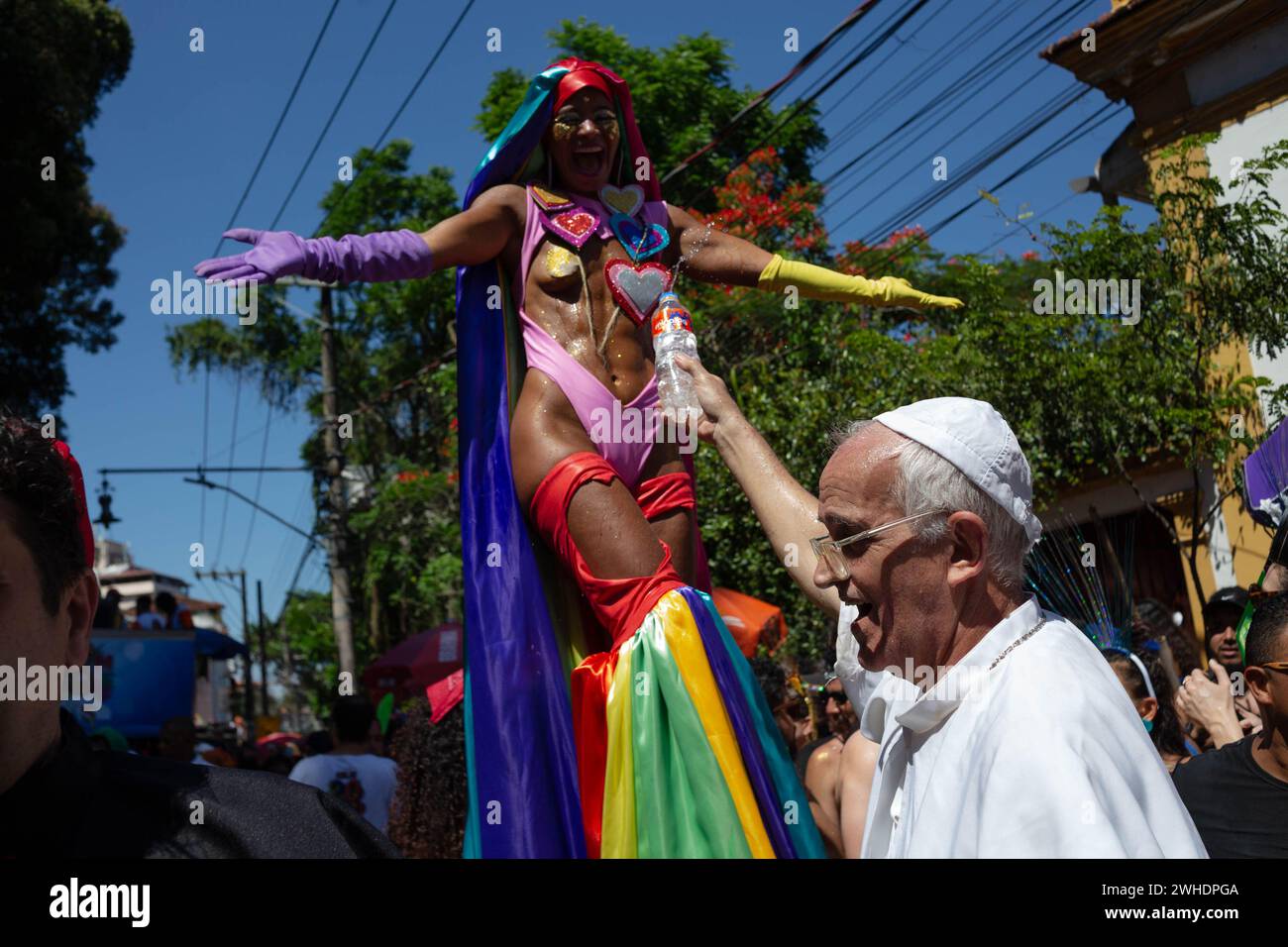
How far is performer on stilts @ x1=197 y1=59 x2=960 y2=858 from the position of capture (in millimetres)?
3357

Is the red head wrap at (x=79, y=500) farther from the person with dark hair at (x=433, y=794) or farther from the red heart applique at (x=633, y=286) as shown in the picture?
the person with dark hair at (x=433, y=794)

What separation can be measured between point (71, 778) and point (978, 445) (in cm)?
142

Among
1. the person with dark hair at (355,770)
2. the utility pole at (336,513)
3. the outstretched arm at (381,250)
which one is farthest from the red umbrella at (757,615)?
the utility pole at (336,513)

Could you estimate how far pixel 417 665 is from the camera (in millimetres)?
11891

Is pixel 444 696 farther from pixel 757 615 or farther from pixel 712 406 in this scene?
pixel 757 615

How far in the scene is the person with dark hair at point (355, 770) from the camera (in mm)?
6281

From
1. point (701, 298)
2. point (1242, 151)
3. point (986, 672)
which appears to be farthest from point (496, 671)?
point (701, 298)

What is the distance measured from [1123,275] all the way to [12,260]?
10661mm

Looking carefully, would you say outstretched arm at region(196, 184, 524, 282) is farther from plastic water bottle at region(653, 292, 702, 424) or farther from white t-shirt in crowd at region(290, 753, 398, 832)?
white t-shirt in crowd at region(290, 753, 398, 832)

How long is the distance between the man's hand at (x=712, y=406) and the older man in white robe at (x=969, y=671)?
0.92 m

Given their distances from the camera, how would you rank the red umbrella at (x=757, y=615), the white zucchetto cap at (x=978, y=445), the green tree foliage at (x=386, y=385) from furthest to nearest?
1. the green tree foliage at (x=386, y=385)
2. the red umbrella at (x=757, y=615)
3. the white zucchetto cap at (x=978, y=445)

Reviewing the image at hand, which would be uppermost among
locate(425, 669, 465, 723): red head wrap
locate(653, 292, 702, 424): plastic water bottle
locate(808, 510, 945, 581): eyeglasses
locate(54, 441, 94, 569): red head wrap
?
locate(653, 292, 702, 424): plastic water bottle

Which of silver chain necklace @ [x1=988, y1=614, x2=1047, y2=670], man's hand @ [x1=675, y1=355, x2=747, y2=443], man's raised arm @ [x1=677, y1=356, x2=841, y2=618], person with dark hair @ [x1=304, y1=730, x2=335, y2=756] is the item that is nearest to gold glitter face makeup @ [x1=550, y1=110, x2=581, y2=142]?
man's hand @ [x1=675, y1=355, x2=747, y2=443]

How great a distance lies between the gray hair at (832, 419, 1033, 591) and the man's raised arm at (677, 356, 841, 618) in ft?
2.56
